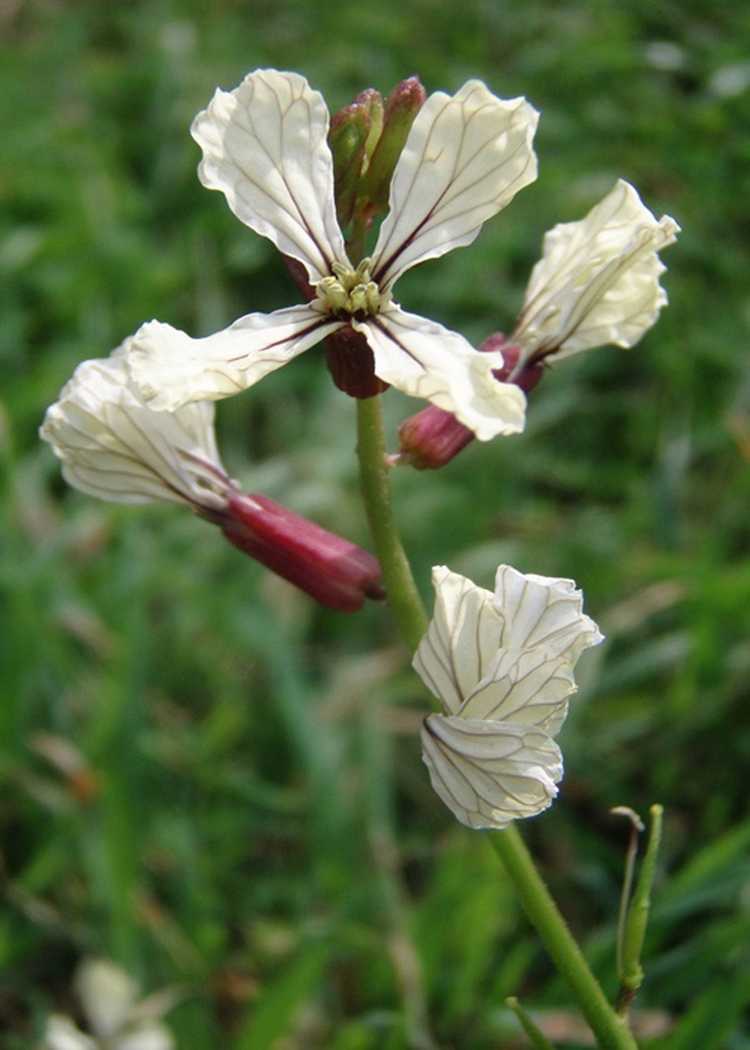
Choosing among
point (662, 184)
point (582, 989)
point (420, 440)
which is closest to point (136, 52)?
point (662, 184)

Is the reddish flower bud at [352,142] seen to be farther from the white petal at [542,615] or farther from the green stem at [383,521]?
the white petal at [542,615]

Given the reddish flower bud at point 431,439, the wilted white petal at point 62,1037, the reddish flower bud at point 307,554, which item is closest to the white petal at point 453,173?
the reddish flower bud at point 431,439

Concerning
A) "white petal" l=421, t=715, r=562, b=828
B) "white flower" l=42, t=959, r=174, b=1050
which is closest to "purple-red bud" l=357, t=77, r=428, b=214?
"white petal" l=421, t=715, r=562, b=828

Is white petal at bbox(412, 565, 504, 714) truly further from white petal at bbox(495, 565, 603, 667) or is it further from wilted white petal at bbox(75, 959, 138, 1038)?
wilted white petal at bbox(75, 959, 138, 1038)

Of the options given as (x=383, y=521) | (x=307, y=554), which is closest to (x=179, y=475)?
(x=307, y=554)

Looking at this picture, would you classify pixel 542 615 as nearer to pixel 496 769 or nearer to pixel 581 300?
pixel 496 769

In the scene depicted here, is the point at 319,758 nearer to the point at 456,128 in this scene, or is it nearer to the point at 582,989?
the point at 582,989
